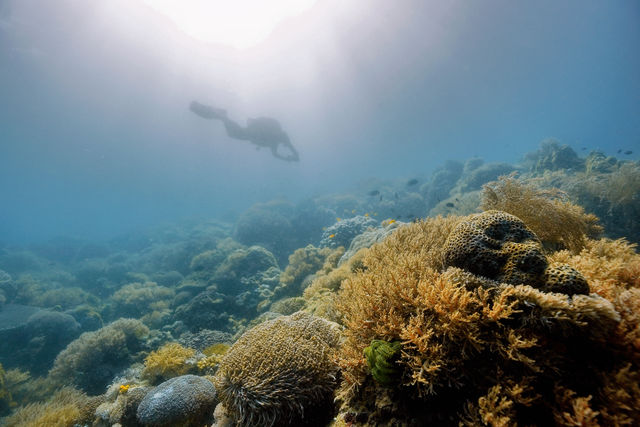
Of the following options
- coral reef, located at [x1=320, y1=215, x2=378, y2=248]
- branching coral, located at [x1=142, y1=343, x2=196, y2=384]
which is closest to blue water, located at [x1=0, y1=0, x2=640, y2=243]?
coral reef, located at [x1=320, y1=215, x2=378, y2=248]

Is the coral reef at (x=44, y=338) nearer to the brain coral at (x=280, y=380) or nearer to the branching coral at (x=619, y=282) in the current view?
the brain coral at (x=280, y=380)

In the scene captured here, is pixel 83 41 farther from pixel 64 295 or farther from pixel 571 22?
pixel 571 22

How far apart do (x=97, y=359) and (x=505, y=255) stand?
38.9 ft

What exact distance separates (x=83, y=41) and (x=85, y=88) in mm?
13464

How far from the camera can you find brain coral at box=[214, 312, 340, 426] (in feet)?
8.38

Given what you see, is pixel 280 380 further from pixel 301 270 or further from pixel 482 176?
pixel 482 176

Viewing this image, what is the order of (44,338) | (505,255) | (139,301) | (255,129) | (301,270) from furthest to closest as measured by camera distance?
(255,129), (139,301), (301,270), (44,338), (505,255)

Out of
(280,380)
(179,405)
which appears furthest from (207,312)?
(280,380)

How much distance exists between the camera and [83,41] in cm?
3453

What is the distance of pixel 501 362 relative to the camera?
177 cm

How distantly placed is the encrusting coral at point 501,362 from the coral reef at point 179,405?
2863mm

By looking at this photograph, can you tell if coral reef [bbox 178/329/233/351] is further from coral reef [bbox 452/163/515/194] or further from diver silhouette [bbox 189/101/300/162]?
diver silhouette [bbox 189/101/300/162]

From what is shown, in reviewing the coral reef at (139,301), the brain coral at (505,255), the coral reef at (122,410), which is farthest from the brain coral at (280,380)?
the coral reef at (139,301)

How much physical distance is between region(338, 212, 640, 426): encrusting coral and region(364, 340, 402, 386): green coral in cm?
4
